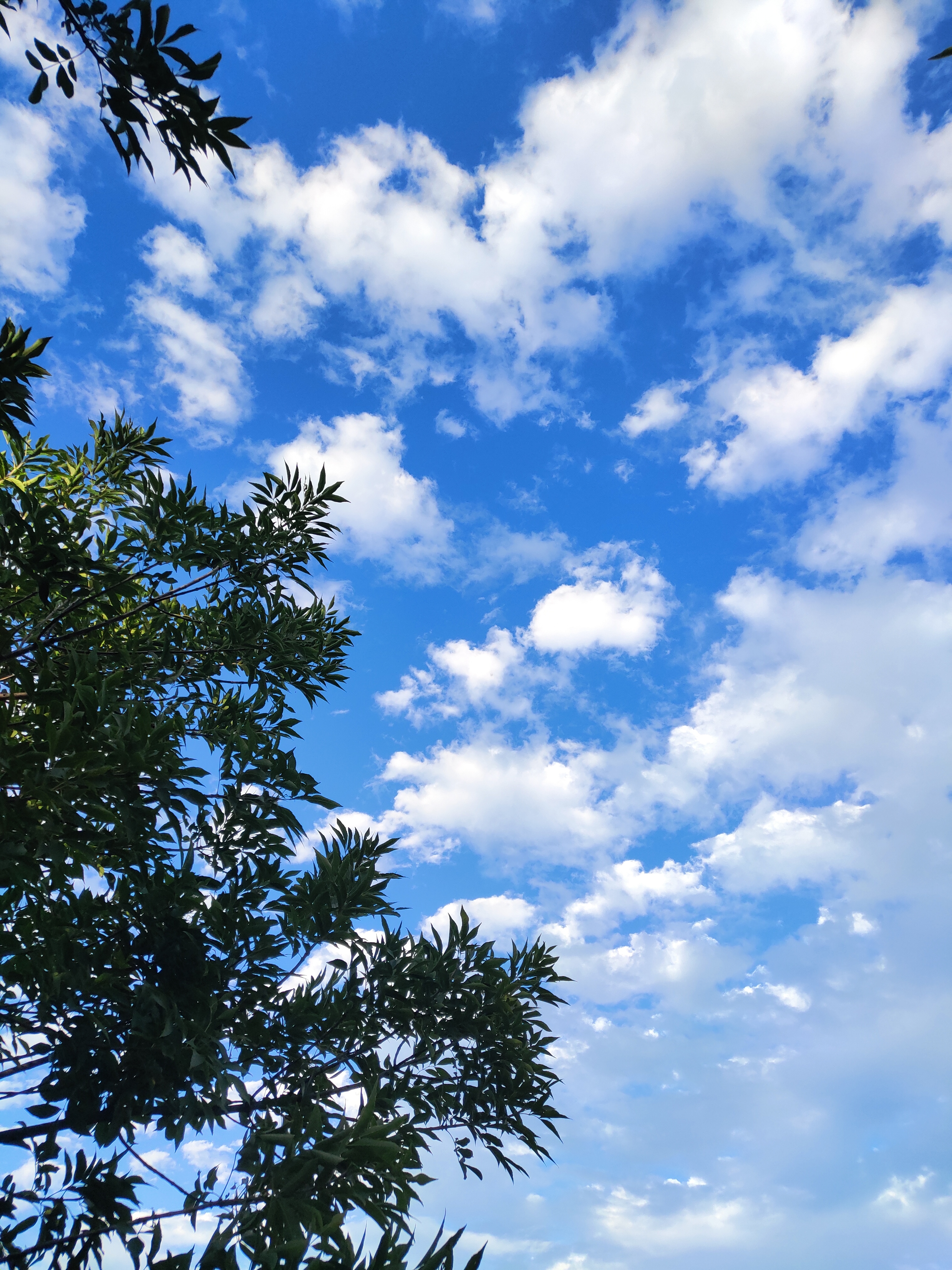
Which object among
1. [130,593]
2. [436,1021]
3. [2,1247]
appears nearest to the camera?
[2,1247]

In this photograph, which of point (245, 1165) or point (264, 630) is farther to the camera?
point (264, 630)

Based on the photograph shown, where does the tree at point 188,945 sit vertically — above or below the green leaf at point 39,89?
below

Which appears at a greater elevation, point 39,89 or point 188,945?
point 39,89

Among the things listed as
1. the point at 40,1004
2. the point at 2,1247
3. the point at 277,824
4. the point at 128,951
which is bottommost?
the point at 2,1247

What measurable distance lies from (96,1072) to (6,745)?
9.33 feet

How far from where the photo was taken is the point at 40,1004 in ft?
17.3

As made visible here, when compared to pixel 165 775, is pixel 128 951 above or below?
below

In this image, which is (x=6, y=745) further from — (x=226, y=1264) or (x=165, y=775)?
(x=226, y=1264)

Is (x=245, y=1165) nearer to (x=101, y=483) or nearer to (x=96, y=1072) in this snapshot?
(x=96, y=1072)

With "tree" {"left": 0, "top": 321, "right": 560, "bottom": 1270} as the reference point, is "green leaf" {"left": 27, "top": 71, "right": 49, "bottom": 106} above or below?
above

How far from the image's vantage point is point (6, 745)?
406 cm

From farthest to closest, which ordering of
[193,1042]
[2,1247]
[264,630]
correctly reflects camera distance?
[264,630], [193,1042], [2,1247]

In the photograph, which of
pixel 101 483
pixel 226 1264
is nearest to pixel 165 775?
pixel 226 1264

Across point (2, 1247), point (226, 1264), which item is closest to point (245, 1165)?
point (226, 1264)
